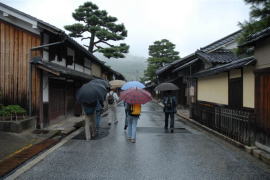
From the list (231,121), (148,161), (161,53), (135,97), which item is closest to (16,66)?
(135,97)

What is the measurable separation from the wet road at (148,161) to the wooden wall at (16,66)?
3.49 m

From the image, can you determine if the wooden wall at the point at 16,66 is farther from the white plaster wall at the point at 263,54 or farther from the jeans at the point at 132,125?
the white plaster wall at the point at 263,54

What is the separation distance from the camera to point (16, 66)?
985 centimetres

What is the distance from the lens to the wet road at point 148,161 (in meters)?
4.71

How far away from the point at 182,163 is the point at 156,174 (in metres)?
1.03

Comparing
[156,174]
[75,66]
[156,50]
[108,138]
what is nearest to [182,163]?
[156,174]

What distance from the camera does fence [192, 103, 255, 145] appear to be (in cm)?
693

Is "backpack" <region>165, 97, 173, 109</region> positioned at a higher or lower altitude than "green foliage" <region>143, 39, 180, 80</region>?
lower

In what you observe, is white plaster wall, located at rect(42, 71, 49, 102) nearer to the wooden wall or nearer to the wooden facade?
the wooden wall

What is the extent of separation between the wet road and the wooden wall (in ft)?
11.4

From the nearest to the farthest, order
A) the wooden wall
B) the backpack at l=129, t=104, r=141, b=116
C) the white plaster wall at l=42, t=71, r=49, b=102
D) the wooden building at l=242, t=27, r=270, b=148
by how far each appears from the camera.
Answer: the wooden building at l=242, t=27, r=270, b=148, the backpack at l=129, t=104, r=141, b=116, the wooden wall, the white plaster wall at l=42, t=71, r=49, b=102

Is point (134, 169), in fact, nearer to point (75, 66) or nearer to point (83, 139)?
point (83, 139)

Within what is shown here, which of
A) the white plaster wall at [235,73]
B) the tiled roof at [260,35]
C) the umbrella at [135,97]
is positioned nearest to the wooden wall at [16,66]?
the umbrella at [135,97]

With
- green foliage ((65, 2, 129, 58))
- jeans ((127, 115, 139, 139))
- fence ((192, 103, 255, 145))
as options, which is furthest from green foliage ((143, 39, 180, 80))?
jeans ((127, 115, 139, 139))
